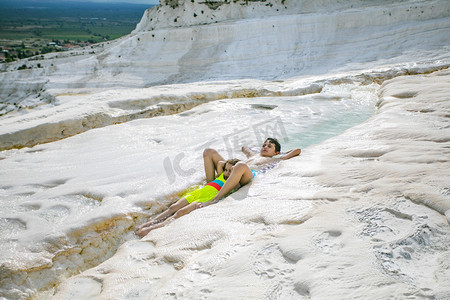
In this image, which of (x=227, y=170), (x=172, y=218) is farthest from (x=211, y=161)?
(x=172, y=218)

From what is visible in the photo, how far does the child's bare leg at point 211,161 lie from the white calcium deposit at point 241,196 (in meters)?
0.12

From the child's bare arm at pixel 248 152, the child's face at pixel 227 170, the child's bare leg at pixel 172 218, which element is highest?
the child's face at pixel 227 170

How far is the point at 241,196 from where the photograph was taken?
105 inches

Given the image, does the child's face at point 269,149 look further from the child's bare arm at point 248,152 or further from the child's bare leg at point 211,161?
the child's bare leg at point 211,161

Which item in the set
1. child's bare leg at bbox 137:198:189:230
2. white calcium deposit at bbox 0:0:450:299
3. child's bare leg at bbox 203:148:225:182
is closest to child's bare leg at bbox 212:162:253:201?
white calcium deposit at bbox 0:0:450:299

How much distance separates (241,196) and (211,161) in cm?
65

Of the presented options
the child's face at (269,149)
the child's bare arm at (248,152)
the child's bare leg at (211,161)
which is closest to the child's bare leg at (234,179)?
the child's bare leg at (211,161)

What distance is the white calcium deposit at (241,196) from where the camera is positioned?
164cm

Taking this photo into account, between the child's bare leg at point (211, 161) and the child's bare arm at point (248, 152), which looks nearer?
the child's bare leg at point (211, 161)

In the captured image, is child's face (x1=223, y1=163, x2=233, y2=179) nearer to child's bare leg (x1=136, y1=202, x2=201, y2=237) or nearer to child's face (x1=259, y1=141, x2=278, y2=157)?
child's bare leg (x1=136, y1=202, x2=201, y2=237)

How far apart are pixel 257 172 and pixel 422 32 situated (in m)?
8.12

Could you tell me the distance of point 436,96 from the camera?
4.24m

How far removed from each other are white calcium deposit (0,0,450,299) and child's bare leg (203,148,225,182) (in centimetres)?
12

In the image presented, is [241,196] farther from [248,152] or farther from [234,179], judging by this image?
[248,152]
